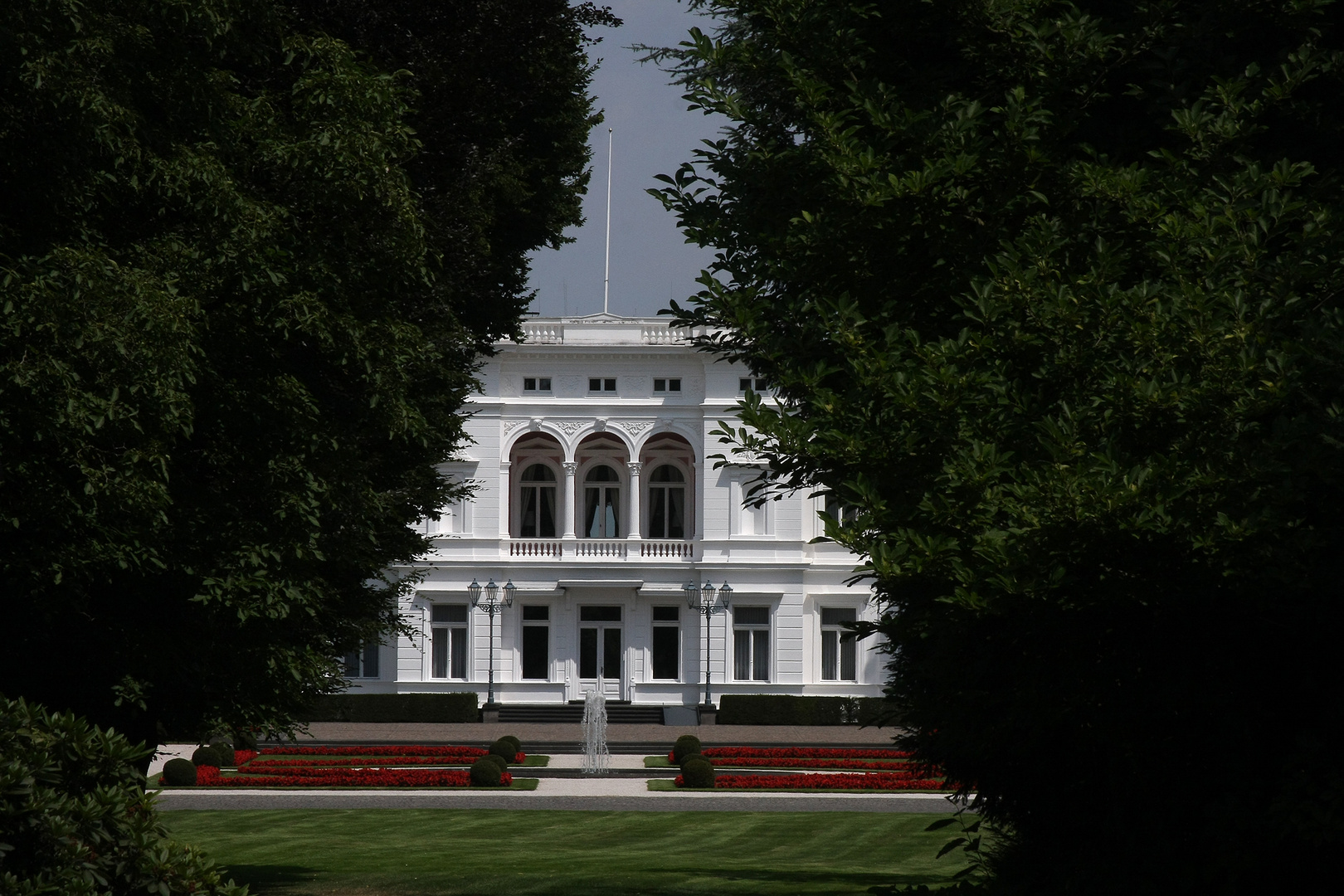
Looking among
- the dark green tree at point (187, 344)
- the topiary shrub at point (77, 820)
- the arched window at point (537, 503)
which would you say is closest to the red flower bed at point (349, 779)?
the dark green tree at point (187, 344)

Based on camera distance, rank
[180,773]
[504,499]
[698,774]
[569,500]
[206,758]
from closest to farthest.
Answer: [180,773] < [698,774] < [206,758] < [504,499] < [569,500]

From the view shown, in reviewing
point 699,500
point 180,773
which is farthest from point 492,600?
point 180,773

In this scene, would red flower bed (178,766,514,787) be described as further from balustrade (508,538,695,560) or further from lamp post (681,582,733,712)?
balustrade (508,538,695,560)

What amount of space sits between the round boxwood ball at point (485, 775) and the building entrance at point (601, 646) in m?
20.3

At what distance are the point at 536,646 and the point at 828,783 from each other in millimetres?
20823

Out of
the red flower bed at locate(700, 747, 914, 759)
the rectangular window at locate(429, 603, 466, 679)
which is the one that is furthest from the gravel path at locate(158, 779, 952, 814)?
the rectangular window at locate(429, 603, 466, 679)

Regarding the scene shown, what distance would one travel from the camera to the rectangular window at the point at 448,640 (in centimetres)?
4400

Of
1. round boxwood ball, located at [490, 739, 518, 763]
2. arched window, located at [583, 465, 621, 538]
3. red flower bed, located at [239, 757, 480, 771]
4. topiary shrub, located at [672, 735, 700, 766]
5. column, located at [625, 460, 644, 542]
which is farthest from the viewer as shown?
arched window, located at [583, 465, 621, 538]

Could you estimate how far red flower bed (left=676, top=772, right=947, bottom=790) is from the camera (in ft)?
80.2

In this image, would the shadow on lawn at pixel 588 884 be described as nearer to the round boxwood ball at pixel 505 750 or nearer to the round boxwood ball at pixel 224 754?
the round boxwood ball at pixel 224 754

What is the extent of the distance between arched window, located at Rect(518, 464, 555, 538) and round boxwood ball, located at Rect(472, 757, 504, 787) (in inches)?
856

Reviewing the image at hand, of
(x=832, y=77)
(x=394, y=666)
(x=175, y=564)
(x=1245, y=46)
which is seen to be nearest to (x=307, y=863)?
(x=175, y=564)

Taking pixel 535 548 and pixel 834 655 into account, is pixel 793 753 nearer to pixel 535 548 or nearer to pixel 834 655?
pixel 834 655

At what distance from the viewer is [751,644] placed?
44062mm
